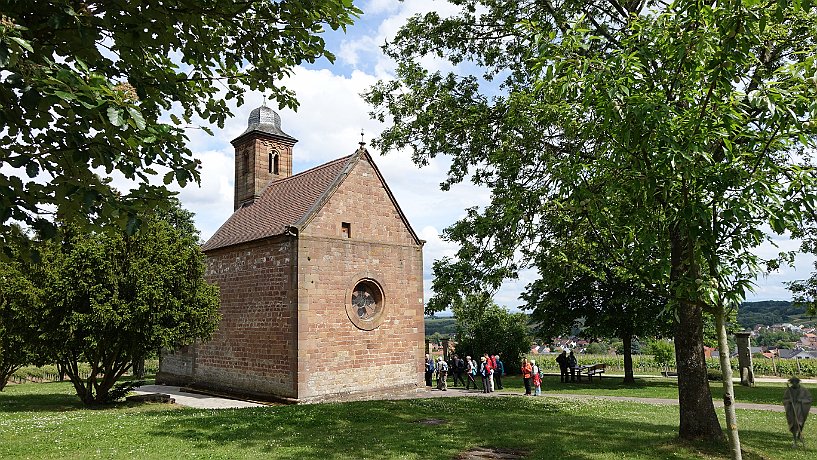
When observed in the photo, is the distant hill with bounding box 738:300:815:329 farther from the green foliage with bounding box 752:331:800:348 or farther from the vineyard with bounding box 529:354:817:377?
the vineyard with bounding box 529:354:817:377

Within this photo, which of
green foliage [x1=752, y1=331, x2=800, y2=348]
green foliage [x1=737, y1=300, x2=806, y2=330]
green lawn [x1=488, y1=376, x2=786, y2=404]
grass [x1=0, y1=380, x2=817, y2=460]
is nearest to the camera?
grass [x1=0, y1=380, x2=817, y2=460]

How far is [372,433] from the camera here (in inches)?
418

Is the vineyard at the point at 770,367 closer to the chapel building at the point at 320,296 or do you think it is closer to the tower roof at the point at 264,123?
the chapel building at the point at 320,296

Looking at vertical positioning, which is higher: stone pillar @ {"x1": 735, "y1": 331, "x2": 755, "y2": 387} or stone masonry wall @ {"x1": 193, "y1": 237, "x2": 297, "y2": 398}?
stone masonry wall @ {"x1": 193, "y1": 237, "x2": 297, "y2": 398}

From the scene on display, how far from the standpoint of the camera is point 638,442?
968cm

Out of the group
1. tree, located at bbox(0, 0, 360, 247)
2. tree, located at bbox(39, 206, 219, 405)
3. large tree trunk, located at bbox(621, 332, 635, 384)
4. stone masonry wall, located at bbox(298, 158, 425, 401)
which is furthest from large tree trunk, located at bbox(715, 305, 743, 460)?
large tree trunk, located at bbox(621, 332, 635, 384)

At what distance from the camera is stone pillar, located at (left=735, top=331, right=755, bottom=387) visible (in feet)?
81.1

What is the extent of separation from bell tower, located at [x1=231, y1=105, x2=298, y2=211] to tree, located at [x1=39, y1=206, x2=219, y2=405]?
9.03m

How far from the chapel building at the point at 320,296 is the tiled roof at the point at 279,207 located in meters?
0.08

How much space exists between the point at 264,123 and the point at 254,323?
11.4 meters

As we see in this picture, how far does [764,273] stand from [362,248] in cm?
1496

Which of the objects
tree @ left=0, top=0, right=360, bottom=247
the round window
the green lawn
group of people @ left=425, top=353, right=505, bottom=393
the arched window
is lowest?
the green lawn

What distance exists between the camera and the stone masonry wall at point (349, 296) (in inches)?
710

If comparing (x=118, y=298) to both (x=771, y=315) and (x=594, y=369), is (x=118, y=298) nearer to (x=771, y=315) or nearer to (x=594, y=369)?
(x=594, y=369)
